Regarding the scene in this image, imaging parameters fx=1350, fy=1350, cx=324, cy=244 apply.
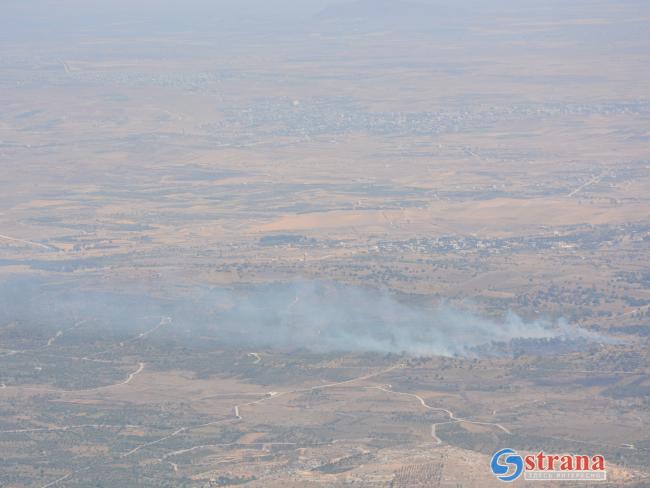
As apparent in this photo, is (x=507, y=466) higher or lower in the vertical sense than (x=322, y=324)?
higher

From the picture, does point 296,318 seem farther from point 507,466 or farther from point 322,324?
point 507,466

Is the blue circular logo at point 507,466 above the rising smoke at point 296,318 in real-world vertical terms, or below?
above

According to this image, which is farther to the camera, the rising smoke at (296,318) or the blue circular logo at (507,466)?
the rising smoke at (296,318)

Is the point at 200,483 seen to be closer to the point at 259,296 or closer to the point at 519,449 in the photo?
the point at 519,449

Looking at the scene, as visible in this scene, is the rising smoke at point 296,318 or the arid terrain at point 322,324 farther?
the rising smoke at point 296,318

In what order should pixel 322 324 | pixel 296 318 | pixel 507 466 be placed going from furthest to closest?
pixel 296 318
pixel 322 324
pixel 507 466

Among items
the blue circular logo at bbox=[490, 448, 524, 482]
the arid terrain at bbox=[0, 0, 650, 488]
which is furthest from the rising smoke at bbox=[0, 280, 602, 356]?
the blue circular logo at bbox=[490, 448, 524, 482]

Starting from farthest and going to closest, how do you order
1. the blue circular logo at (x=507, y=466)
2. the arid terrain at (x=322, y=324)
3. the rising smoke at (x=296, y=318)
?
the rising smoke at (x=296, y=318) < the arid terrain at (x=322, y=324) < the blue circular logo at (x=507, y=466)

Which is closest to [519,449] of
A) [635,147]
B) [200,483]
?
[200,483]

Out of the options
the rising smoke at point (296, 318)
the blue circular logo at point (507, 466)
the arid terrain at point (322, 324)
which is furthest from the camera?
the rising smoke at point (296, 318)

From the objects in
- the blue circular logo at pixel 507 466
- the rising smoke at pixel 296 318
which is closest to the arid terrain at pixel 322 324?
the rising smoke at pixel 296 318

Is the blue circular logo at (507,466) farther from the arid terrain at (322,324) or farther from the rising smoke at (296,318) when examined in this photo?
the rising smoke at (296,318)

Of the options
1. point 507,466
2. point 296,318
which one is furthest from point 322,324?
point 507,466

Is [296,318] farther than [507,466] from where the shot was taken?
Yes
